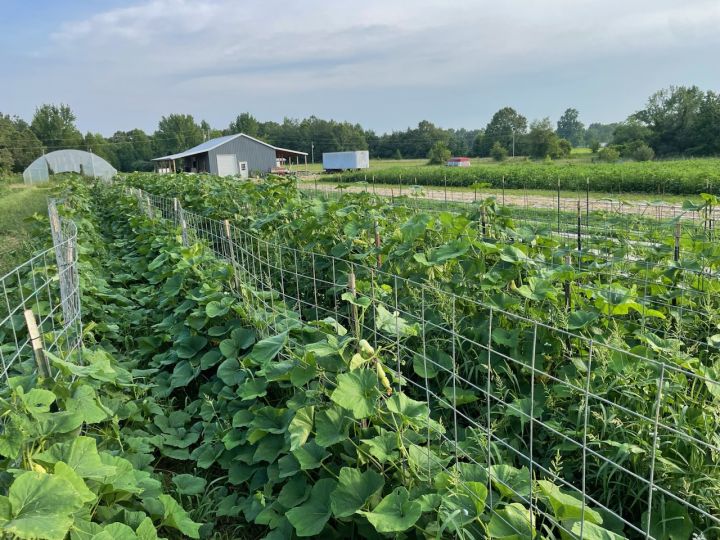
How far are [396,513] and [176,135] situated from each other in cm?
9591

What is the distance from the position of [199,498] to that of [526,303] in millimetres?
2023

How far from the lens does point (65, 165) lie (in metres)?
46.2

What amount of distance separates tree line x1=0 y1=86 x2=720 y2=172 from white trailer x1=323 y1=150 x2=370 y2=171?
15.9 m

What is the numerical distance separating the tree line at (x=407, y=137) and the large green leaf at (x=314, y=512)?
47216mm

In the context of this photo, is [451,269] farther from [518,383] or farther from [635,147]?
[635,147]

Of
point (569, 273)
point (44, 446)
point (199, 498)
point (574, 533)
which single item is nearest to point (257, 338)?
point (199, 498)

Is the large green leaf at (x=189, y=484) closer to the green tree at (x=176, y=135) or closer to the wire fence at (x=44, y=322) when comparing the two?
the wire fence at (x=44, y=322)

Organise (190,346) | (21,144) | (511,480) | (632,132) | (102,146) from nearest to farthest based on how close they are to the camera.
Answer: (511,480) < (190,346) < (632,132) < (21,144) < (102,146)

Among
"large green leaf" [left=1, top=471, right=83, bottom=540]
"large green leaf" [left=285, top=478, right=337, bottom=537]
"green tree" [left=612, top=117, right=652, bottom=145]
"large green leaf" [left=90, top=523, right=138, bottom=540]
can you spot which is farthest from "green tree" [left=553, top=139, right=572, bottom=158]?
"large green leaf" [left=1, top=471, right=83, bottom=540]

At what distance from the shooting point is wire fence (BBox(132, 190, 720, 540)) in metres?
1.92

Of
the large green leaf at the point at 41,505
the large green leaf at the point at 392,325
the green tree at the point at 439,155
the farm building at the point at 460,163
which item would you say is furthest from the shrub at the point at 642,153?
the large green leaf at the point at 41,505

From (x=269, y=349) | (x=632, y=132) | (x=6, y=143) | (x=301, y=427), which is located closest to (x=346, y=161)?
(x=632, y=132)

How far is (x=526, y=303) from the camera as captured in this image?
301 centimetres

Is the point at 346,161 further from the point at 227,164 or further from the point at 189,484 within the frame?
the point at 189,484
